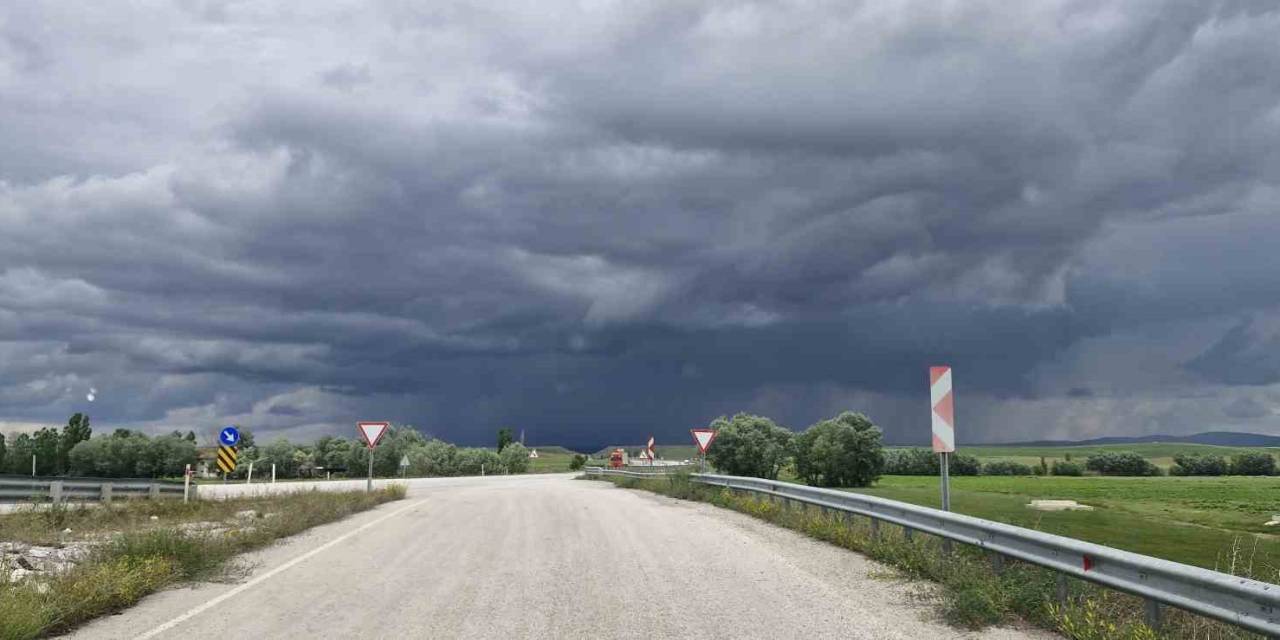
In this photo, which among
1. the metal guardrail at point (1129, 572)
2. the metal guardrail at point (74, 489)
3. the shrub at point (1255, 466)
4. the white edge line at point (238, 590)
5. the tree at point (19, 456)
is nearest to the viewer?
the metal guardrail at point (1129, 572)

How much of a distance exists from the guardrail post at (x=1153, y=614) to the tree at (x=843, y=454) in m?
84.9

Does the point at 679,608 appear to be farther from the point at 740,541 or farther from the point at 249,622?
the point at 740,541

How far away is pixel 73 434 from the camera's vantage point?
14262 centimetres

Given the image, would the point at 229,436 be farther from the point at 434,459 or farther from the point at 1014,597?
the point at 434,459

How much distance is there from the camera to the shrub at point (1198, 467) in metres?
125

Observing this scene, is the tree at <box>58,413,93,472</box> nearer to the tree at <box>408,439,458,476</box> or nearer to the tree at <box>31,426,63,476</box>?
the tree at <box>31,426,63,476</box>

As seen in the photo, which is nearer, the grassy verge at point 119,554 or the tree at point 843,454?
the grassy verge at point 119,554

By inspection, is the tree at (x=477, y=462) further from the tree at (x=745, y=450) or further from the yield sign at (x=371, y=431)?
the yield sign at (x=371, y=431)

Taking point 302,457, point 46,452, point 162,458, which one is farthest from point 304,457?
point 46,452

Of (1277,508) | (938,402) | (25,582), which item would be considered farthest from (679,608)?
(1277,508)

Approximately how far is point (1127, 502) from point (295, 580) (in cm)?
6826

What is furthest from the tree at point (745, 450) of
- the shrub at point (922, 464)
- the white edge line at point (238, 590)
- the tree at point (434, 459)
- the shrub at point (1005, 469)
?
the white edge line at point (238, 590)

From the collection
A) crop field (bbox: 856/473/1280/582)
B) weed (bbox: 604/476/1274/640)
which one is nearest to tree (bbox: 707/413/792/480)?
crop field (bbox: 856/473/1280/582)

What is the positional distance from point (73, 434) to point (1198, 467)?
17241 centimetres
